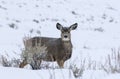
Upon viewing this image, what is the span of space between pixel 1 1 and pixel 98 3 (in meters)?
5.87

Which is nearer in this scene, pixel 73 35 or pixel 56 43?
pixel 56 43

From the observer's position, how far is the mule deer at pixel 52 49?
8.55m

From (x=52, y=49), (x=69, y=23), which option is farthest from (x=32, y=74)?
(x=69, y=23)

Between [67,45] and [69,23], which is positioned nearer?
[67,45]

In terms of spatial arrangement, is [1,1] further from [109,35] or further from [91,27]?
[109,35]

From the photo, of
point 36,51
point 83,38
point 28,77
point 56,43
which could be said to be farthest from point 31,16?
Answer: point 28,77

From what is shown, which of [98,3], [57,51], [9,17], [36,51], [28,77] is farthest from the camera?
[98,3]

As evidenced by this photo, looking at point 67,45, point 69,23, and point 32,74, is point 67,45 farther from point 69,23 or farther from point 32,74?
point 69,23

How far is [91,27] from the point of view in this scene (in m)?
19.8

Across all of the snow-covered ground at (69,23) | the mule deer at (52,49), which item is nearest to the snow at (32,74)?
the mule deer at (52,49)

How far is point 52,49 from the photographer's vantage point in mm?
10000

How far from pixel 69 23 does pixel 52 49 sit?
10369 mm

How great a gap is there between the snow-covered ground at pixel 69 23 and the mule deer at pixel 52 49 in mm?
719

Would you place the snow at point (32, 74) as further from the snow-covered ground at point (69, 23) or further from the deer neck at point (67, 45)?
the snow-covered ground at point (69, 23)
